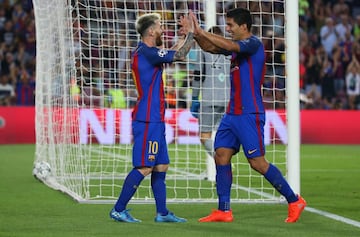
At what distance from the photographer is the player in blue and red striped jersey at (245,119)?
9.20 metres

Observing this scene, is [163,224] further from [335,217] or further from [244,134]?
[335,217]

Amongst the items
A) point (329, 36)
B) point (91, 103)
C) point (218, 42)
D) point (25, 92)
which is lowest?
point (91, 103)

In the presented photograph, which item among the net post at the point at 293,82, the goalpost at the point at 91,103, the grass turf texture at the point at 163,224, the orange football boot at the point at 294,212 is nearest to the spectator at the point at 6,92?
the goalpost at the point at 91,103

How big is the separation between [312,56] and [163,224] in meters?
17.9

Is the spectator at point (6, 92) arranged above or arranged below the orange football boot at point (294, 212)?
above

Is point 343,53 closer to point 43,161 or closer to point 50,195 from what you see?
point 43,161

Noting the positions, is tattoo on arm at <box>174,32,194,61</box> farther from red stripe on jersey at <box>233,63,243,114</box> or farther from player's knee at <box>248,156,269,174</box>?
player's knee at <box>248,156,269,174</box>

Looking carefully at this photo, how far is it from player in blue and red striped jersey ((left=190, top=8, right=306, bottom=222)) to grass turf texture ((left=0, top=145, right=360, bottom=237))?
23 cm

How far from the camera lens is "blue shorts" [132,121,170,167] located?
359 inches

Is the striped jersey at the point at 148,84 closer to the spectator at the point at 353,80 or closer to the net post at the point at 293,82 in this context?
the net post at the point at 293,82

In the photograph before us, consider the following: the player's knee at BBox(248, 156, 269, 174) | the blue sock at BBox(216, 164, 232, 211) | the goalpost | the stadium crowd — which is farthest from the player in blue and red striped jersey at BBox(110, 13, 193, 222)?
the stadium crowd

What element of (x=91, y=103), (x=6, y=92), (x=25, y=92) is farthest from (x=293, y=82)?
(x=6, y=92)

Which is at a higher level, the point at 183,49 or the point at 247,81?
the point at 183,49

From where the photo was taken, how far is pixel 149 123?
916cm
